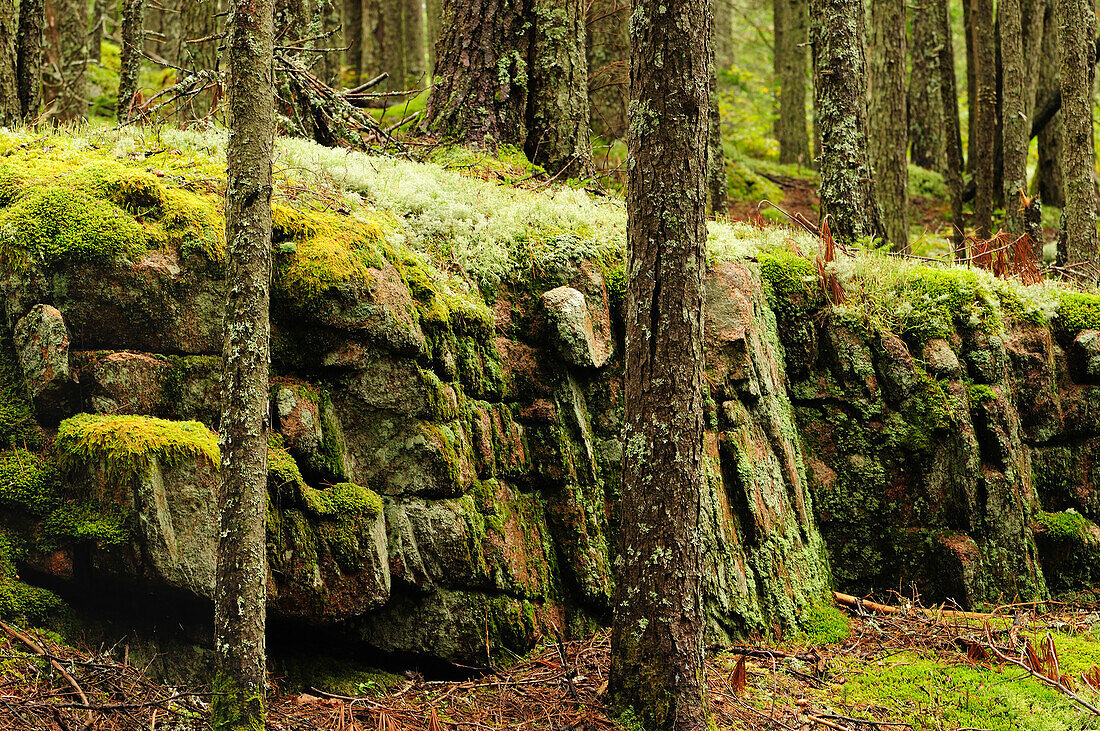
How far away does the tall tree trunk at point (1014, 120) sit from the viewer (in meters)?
11.7

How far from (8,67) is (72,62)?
5.40 meters

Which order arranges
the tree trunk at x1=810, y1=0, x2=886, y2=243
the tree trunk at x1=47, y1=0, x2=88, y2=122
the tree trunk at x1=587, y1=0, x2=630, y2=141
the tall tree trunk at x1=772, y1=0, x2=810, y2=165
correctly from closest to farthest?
the tree trunk at x1=810, y1=0, x2=886, y2=243 → the tree trunk at x1=47, y1=0, x2=88, y2=122 → the tree trunk at x1=587, y1=0, x2=630, y2=141 → the tall tree trunk at x1=772, y1=0, x2=810, y2=165

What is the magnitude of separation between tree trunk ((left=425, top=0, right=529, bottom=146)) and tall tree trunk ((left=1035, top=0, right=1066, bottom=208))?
1340 cm

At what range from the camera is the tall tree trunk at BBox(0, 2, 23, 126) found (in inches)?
253

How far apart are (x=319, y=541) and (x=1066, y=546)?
22.9 feet

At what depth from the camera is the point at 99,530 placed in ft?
12.2

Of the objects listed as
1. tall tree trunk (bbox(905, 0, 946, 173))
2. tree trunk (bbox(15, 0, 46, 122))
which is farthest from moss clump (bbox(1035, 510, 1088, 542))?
tall tree trunk (bbox(905, 0, 946, 173))

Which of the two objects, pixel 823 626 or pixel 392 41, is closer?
pixel 823 626

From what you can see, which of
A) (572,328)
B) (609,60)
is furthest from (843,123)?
(572,328)

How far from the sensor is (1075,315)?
8.22 metres

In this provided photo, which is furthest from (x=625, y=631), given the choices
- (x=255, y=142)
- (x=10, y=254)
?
(x=10, y=254)

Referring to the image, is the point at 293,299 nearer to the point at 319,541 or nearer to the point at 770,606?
the point at 319,541

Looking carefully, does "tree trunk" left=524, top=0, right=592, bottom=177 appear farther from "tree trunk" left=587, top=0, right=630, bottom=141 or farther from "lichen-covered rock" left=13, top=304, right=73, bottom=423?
"lichen-covered rock" left=13, top=304, right=73, bottom=423

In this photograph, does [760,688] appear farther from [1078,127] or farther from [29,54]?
[1078,127]
